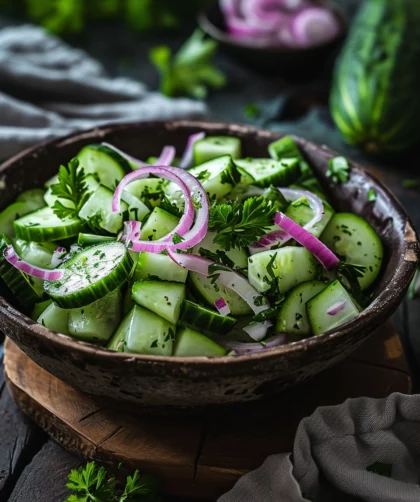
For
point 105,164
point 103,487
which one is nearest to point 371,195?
point 105,164

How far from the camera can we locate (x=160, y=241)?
198cm

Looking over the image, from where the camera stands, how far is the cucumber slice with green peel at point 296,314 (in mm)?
1977

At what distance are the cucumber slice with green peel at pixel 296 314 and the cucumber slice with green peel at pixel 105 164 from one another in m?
0.74

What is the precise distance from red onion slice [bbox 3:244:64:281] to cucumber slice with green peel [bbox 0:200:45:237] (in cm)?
27

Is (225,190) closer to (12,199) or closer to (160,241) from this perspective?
(160,241)

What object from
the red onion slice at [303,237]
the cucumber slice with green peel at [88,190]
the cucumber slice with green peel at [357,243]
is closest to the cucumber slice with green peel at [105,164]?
the cucumber slice with green peel at [88,190]

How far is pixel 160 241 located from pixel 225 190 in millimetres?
336

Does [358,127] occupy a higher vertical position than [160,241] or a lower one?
lower

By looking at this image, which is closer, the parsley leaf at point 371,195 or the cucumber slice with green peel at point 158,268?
A: the cucumber slice with green peel at point 158,268

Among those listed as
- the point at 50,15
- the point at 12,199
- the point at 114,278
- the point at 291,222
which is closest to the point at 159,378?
the point at 114,278

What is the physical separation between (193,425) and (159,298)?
46cm

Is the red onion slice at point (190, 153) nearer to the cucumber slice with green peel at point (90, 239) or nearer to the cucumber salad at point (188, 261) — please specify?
the cucumber salad at point (188, 261)

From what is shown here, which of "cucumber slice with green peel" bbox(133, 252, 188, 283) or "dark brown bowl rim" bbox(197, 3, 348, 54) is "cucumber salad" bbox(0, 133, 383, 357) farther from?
"dark brown bowl rim" bbox(197, 3, 348, 54)

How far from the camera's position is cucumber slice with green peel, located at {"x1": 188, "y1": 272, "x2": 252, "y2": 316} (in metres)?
A: 1.97
